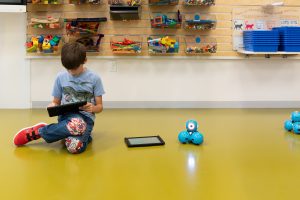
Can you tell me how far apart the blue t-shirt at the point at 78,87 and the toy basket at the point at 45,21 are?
137 centimetres

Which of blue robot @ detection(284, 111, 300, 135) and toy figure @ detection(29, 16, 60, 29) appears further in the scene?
toy figure @ detection(29, 16, 60, 29)

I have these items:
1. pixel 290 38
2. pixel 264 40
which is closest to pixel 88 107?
pixel 264 40

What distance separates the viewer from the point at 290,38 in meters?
3.61

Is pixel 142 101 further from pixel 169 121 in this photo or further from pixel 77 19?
pixel 77 19

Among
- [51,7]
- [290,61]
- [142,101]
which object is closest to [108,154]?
[142,101]

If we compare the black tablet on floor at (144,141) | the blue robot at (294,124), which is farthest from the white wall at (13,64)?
the blue robot at (294,124)

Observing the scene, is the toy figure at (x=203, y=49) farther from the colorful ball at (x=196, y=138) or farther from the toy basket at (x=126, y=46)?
the colorful ball at (x=196, y=138)

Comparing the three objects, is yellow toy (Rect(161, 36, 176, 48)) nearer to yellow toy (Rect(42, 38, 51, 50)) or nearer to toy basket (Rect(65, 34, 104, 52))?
toy basket (Rect(65, 34, 104, 52))

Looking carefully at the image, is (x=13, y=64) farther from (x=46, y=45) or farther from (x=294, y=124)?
(x=294, y=124)

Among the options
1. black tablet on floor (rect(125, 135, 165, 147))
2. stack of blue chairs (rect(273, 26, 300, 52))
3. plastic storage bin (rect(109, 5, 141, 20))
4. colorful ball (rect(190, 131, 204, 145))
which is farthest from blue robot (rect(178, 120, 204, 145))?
stack of blue chairs (rect(273, 26, 300, 52))

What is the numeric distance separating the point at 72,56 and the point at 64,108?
0.32m

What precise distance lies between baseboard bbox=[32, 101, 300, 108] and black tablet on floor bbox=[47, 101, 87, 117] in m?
1.61

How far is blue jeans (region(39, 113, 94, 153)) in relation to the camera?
2.20 meters

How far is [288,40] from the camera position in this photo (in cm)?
362
